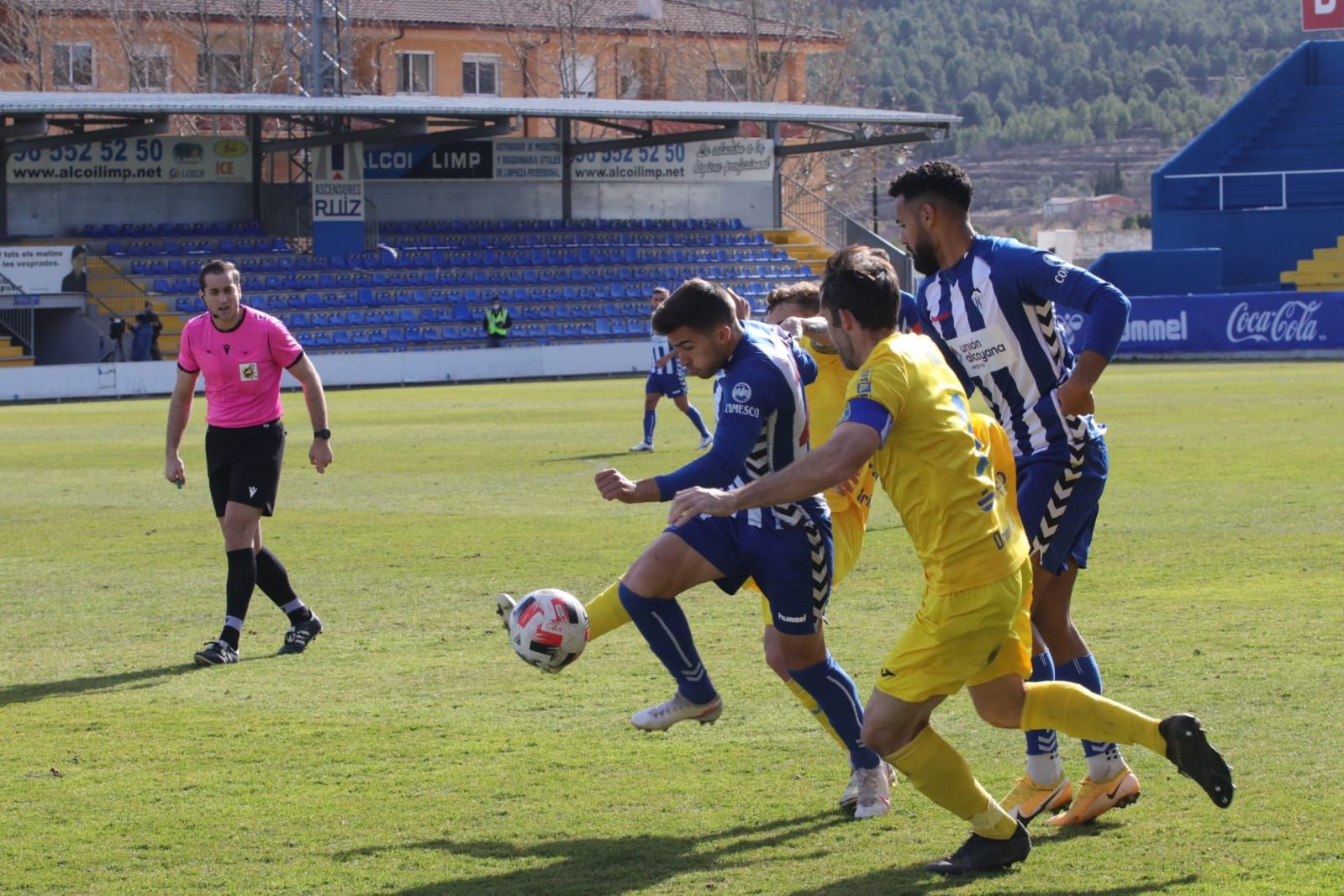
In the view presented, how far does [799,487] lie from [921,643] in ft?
1.95

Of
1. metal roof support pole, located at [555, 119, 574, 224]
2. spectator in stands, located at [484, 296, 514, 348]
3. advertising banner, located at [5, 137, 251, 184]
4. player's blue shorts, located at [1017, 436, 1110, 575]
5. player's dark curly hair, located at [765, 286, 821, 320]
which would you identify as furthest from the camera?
metal roof support pole, located at [555, 119, 574, 224]

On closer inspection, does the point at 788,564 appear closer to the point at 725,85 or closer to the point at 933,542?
the point at 933,542

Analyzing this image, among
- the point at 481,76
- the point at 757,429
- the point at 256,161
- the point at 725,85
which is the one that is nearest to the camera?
the point at 757,429

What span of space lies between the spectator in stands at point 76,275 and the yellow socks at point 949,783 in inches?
1384

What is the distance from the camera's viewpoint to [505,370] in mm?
37031

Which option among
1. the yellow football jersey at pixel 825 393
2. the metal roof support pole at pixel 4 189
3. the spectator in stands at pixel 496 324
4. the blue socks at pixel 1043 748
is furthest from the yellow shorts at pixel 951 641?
the metal roof support pole at pixel 4 189

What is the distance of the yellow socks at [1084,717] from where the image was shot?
4840 millimetres

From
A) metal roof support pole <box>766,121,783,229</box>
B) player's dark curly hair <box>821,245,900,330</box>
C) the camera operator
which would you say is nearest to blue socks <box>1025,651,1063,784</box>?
player's dark curly hair <box>821,245,900,330</box>

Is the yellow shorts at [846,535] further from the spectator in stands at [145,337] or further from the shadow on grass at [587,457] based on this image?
the spectator in stands at [145,337]

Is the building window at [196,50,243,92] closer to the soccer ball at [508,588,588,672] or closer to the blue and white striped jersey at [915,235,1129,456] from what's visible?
the soccer ball at [508,588,588,672]

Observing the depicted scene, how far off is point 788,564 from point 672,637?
0.58m

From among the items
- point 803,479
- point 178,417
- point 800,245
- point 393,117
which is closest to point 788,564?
point 803,479

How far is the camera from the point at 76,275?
37.1m

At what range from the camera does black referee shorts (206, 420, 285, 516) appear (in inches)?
343
